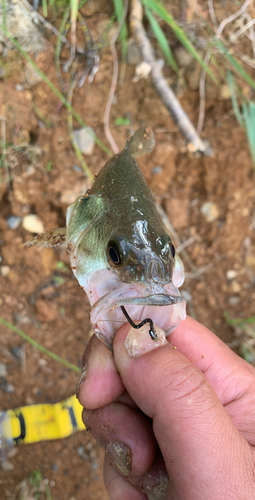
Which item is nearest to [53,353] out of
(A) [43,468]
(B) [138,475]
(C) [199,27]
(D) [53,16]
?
(A) [43,468]

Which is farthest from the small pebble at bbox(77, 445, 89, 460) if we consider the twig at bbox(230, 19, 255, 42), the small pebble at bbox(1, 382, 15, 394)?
the twig at bbox(230, 19, 255, 42)

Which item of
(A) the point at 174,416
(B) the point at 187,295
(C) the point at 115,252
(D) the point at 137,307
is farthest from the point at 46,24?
(A) the point at 174,416

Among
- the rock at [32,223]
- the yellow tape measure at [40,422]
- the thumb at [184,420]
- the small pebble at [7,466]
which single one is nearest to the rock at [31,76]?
the rock at [32,223]

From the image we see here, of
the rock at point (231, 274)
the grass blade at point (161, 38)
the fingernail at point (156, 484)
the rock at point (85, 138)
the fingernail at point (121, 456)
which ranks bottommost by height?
the rock at point (231, 274)

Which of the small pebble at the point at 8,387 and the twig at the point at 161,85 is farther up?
the twig at the point at 161,85

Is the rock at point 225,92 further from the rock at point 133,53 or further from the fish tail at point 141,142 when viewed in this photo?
the fish tail at point 141,142

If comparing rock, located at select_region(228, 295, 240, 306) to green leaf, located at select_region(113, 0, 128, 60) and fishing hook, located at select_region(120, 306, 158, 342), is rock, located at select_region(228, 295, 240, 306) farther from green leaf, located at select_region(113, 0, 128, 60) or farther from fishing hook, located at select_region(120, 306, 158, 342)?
green leaf, located at select_region(113, 0, 128, 60)
